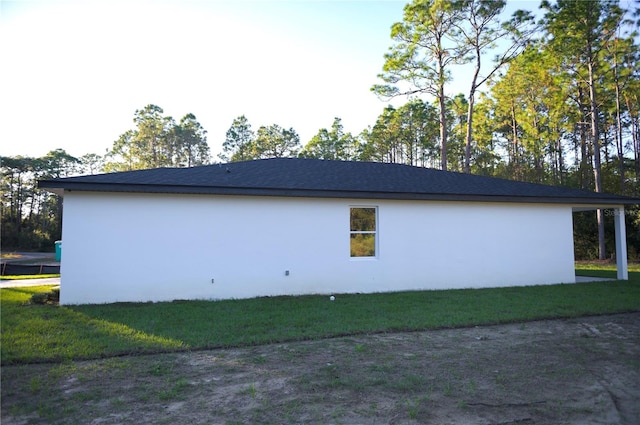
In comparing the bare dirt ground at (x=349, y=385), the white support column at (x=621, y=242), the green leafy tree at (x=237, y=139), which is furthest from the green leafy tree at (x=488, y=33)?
the green leafy tree at (x=237, y=139)

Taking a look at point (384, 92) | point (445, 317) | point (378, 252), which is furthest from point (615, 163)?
point (445, 317)

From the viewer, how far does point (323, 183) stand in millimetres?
10203

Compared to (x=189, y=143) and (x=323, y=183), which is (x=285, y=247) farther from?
(x=189, y=143)

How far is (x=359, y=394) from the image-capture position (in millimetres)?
3857

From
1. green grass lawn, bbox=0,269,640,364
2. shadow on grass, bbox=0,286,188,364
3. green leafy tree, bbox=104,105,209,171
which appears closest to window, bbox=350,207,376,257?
green grass lawn, bbox=0,269,640,364

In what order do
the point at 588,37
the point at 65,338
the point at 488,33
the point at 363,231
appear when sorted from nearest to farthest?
the point at 65,338 < the point at 363,231 < the point at 588,37 < the point at 488,33

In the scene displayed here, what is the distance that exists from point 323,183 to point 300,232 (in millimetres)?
1402

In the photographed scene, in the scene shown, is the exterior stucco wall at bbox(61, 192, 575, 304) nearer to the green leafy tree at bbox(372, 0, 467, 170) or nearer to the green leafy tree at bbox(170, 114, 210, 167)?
the green leafy tree at bbox(372, 0, 467, 170)

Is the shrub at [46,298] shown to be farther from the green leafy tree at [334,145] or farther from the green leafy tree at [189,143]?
the green leafy tree at [189,143]

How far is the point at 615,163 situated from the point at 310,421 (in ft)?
93.3

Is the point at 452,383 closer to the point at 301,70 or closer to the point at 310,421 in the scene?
the point at 310,421

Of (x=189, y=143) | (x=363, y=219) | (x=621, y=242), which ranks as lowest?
(x=621, y=242)

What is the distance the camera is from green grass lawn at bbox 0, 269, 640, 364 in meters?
5.40

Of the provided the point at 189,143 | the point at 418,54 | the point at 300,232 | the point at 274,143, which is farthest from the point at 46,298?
the point at 189,143
